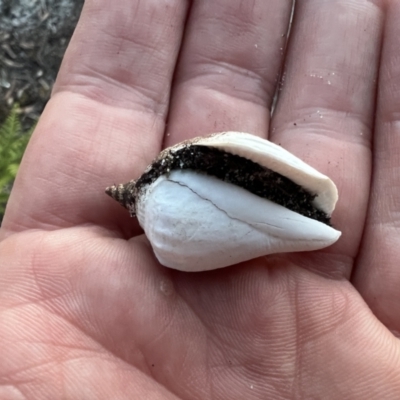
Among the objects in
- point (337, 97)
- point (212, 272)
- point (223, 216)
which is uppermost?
point (337, 97)

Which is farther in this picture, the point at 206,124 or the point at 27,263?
the point at 206,124

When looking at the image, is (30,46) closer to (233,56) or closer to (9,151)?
(9,151)

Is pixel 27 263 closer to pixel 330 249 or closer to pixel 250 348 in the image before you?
pixel 250 348

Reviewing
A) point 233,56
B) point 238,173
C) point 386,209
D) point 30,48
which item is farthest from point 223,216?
point 30,48

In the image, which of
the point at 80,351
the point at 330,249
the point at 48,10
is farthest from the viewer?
the point at 48,10

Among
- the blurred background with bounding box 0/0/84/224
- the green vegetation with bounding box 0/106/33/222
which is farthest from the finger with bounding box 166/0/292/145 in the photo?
the blurred background with bounding box 0/0/84/224

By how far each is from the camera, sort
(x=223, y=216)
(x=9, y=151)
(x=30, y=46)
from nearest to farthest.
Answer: (x=223, y=216), (x=9, y=151), (x=30, y=46)

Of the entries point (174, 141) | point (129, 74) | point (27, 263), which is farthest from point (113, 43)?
point (27, 263)
